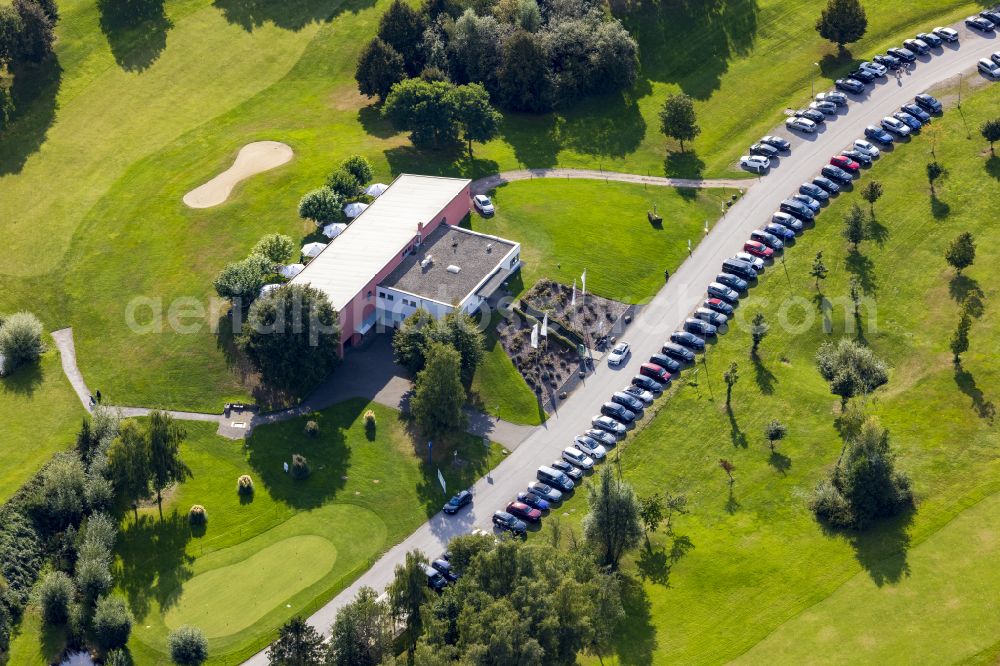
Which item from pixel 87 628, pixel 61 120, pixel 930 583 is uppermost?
pixel 61 120

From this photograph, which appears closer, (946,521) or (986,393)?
(946,521)

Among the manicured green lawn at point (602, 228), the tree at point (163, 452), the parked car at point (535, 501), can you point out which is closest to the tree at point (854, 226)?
the manicured green lawn at point (602, 228)

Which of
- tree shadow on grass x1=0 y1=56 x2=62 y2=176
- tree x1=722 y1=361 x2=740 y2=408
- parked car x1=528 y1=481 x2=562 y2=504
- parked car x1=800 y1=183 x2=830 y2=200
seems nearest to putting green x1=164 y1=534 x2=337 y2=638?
parked car x1=528 y1=481 x2=562 y2=504

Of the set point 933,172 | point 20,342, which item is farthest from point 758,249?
point 20,342

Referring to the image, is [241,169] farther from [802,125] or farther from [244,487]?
[802,125]

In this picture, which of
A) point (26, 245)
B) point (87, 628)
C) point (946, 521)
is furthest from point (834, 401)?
point (26, 245)

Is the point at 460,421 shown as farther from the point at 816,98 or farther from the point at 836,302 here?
the point at 816,98

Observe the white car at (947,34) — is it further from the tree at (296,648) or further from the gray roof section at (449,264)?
the tree at (296,648)
